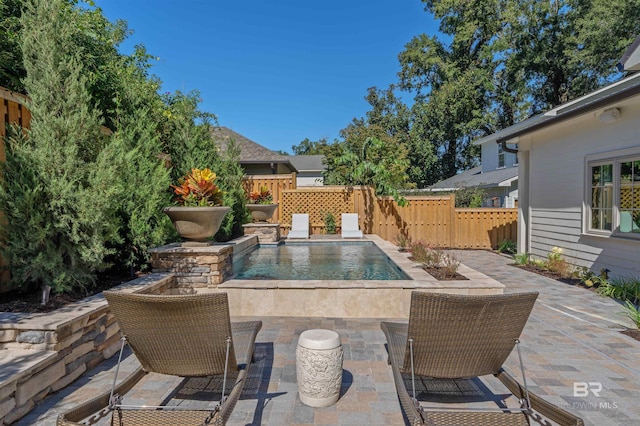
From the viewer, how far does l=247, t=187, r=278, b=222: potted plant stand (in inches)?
413

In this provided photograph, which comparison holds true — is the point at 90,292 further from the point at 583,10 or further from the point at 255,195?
the point at 583,10

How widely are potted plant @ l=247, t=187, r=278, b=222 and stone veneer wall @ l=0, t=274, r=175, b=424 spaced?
705 centimetres

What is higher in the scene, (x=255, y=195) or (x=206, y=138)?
(x=206, y=138)

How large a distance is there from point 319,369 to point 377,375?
81 centimetres

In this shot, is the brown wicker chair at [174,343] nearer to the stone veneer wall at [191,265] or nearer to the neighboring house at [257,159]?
the stone veneer wall at [191,265]

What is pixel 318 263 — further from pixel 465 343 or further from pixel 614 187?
pixel 614 187

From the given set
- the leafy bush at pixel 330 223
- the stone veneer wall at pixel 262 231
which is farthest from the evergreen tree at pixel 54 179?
the leafy bush at pixel 330 223

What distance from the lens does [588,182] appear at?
22.8ft

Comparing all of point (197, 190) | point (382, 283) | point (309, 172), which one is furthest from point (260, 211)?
point (309, 172)

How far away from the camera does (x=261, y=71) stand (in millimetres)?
18594

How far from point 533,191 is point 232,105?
15.5 m

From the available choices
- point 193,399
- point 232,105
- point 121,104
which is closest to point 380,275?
point 193,399

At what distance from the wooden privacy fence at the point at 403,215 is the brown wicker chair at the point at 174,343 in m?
9.80

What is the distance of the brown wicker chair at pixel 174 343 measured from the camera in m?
2.21
